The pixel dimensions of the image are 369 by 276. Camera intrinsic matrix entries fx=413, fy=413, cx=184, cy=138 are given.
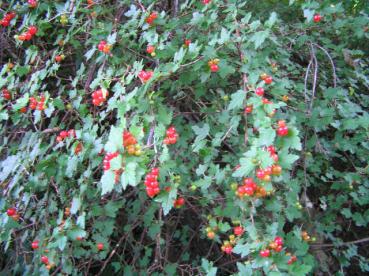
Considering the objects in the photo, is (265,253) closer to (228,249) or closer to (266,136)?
(228,249)

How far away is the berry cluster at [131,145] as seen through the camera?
146 cm

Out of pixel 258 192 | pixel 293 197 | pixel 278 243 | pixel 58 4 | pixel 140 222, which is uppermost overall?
pixel 58 4

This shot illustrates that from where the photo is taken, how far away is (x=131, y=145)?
1.47 meters

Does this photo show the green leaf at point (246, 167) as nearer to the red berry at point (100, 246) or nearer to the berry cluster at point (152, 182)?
the berry cluster at point (152, 182)

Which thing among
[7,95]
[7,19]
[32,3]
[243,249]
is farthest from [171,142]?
[7,19]

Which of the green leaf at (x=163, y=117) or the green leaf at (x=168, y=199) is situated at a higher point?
the green leaf at (x=163, y=117)

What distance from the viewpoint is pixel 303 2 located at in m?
2.58

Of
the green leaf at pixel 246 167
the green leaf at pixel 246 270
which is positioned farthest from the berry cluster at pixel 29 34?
the green leaf at pixel 246 270

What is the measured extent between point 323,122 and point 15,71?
1.95 meters

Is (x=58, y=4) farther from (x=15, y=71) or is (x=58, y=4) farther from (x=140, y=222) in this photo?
(x=140, y=222)

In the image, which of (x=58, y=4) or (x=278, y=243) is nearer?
(x=278, y=243)

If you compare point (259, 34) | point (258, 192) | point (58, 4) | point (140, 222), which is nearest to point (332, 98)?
point (259, 34)

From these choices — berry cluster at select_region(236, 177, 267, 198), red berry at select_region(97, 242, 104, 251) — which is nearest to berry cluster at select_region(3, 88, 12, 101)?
red berry at select_region(97, 242, 104, 251)

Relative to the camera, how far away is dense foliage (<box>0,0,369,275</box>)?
5.69 ft
